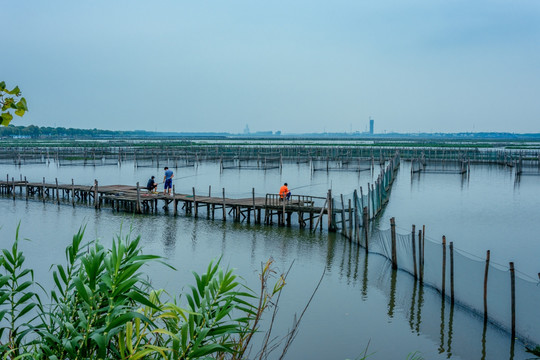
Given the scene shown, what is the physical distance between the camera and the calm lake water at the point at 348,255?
10.5m

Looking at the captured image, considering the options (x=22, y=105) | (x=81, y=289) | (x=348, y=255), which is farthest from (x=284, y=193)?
(x=81, y=289)

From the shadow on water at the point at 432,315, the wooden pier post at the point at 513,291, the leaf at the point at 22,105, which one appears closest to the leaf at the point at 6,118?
the leaf at the point at 22,105

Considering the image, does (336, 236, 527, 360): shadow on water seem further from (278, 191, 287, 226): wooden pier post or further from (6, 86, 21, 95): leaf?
(6, 86, 21, 95): leaf

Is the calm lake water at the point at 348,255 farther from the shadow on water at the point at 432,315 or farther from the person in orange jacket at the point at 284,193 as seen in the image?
the person in orange jacket at the point at 284,193

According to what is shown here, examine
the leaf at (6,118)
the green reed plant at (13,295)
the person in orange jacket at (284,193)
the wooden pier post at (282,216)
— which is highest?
the leaf at (6,118)

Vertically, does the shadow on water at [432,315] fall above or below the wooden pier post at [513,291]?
below

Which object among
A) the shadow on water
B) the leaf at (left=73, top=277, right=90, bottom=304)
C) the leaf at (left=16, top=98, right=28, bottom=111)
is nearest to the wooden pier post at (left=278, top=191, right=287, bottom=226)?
the shadow on water

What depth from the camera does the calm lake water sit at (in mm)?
10477

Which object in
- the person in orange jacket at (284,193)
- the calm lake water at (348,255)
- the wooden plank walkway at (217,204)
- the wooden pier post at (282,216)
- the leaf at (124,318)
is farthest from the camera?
the person in orange jacket at (284,193)

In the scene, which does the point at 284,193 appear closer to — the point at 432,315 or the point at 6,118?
the point at 432,315

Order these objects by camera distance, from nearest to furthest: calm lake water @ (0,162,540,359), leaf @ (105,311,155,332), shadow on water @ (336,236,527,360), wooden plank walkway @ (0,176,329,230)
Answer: leaf @ (105,311,155,332), shadow on water @ (336,236,527,360), calm lake water @ (0,162,540,359), wooden plank walkway @ (0,176,329,230)

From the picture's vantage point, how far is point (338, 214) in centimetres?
2150

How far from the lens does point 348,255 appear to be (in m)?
17.2

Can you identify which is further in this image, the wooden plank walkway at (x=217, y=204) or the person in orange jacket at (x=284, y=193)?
the person in orange jacket at (x=284, y=193)
